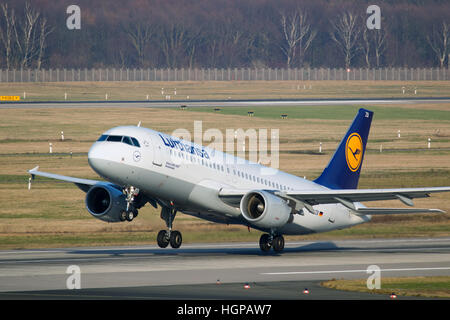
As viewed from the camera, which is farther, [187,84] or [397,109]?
[187,84]

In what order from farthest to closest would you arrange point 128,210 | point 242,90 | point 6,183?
1. point 242,90
2. point 6,183
3. point 128,210

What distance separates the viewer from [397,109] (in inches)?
4899

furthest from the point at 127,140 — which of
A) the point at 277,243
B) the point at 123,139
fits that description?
the point at 277,243

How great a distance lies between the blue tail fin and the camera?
50.8 meters

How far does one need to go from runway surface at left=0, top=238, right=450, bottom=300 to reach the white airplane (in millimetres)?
2229

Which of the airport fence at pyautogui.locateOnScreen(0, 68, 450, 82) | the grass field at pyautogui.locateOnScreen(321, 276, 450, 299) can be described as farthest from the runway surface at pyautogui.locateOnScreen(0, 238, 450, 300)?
the airport fence at pyautogui.locateOnScreen(0, 68, 450, 82)

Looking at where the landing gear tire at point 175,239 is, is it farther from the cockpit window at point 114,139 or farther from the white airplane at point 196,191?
the cockpit window at point 114,139

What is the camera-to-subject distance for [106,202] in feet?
144

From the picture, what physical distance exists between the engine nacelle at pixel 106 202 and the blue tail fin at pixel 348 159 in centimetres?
1389

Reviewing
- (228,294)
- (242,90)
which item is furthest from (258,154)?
(242,90)

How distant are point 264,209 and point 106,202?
8.65m

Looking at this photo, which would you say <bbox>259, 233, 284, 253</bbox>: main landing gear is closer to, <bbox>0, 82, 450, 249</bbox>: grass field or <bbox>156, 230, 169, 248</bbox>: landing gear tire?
<bbox>156, 230, 169, 248</bbox>: landing gear tire
